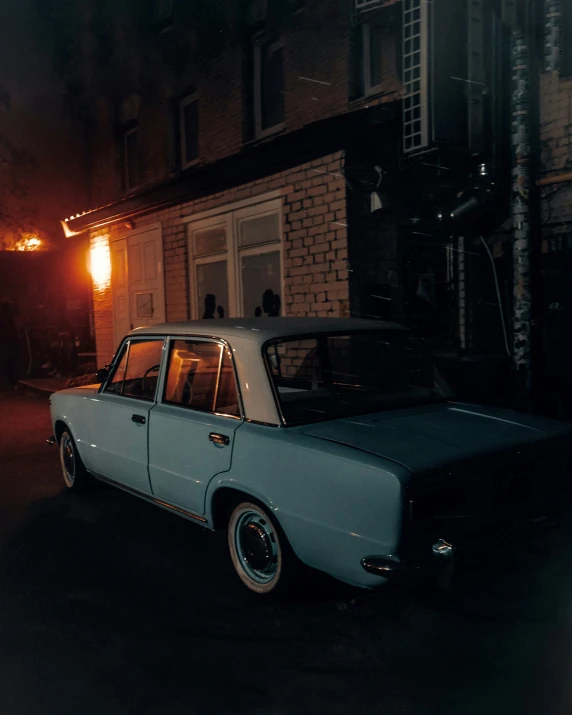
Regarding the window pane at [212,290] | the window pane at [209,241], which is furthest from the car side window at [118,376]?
the window pane at [209,241]

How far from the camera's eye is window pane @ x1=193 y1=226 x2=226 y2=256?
31.8 feet

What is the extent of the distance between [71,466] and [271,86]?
7.22 m

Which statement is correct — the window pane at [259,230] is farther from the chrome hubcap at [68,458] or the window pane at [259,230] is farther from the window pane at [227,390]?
the window pane at [227,390]

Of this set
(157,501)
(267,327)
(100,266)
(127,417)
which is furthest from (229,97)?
(157,501)

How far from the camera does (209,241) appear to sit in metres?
9.98

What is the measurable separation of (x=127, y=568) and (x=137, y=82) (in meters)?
11.8

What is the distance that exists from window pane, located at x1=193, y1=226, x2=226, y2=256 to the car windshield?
17.8ft

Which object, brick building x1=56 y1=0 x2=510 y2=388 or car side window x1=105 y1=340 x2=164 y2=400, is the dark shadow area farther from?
brick building x1=56 y1=0 x2=510 y2=388

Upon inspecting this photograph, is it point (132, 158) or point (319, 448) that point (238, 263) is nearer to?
point (319, 448)

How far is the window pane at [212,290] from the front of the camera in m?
9.80

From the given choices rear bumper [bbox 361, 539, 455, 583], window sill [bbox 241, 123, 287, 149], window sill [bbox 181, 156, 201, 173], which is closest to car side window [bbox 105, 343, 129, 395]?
rear bumper [bbox 361, 539, 455, 583]

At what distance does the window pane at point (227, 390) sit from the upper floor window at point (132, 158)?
11.5 meters

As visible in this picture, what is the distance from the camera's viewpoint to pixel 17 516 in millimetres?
5426

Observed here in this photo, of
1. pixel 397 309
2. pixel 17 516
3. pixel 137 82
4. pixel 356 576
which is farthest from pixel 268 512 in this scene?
pixel 137 82
